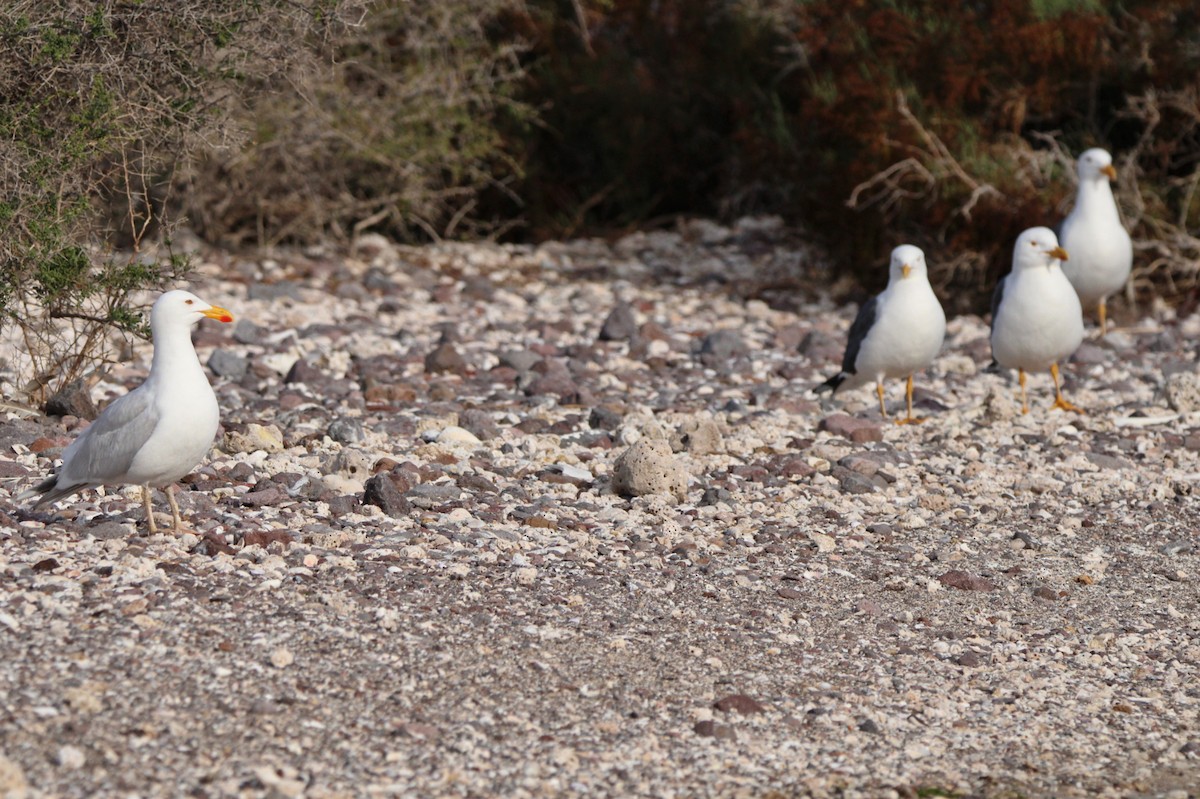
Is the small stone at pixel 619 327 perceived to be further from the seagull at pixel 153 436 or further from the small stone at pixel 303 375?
the seagull at pixel 153 436

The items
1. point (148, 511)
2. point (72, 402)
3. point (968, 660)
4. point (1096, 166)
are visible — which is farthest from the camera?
point (1096, 166)

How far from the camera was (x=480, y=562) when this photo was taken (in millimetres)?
5266

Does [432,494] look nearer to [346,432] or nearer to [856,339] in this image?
[346,432]

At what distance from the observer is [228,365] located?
8.54 metres

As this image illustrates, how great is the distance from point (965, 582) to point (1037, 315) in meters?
3.25

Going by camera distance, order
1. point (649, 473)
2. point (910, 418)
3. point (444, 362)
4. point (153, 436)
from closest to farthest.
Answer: point (153, 436)
point (649, 473)
point (910, 418)
point (444, 362)

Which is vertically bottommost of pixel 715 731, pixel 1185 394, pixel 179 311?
pixel 715 731

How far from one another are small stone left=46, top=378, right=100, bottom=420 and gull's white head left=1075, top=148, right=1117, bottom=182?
271 inches

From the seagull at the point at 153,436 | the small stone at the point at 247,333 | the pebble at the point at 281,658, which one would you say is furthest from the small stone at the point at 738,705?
the small stone at the point at 247,333

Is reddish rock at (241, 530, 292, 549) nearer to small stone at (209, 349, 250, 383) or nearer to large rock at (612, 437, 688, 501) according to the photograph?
large rock at (612, 437, 688, 501)

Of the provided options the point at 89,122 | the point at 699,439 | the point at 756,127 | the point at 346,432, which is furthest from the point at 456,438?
the point at 756,127

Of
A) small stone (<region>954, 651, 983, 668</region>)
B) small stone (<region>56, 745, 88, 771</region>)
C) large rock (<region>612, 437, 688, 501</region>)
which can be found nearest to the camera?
small stone (<region>56, 745, 88, 771</region>)

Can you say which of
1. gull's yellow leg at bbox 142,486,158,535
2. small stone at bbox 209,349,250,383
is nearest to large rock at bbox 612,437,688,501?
gull's yellow leg at bbox 142,486,158,535

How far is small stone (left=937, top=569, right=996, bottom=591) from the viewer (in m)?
5.49
